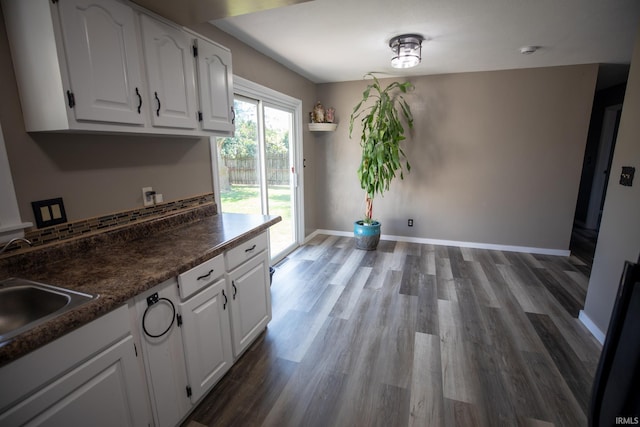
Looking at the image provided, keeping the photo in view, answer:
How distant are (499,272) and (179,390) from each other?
133 inches

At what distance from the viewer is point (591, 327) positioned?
7.47 feet

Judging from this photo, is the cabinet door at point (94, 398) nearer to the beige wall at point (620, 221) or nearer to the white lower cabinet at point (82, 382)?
the white lower cabinet at point (82, 382)

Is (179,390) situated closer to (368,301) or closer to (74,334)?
(74,334)

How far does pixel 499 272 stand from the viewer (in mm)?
3387

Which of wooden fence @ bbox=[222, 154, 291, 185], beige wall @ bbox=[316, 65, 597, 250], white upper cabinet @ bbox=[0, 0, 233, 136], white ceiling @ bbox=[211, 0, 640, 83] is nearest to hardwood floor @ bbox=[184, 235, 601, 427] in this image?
beige wall @ bbox=[316, 65, 597, 250]

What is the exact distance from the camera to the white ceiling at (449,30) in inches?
82.0

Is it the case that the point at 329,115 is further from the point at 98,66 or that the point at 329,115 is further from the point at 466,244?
the point at 98,66

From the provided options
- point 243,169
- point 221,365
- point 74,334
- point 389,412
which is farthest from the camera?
point 243,169

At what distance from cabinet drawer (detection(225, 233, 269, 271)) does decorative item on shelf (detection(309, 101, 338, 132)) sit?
2.57 meters

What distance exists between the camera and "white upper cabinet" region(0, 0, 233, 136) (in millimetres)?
1193

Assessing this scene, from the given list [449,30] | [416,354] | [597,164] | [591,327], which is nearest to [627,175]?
[591,327]

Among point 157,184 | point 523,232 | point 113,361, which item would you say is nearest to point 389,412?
point 113,361

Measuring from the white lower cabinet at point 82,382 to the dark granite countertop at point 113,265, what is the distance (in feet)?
0.17

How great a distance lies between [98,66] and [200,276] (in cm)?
107
